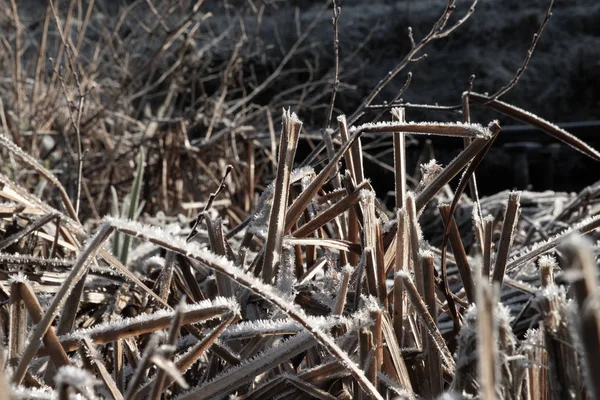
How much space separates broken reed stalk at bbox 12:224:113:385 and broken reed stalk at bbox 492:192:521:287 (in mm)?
245

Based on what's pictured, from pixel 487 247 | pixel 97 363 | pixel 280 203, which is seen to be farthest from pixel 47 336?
pixel 487 247

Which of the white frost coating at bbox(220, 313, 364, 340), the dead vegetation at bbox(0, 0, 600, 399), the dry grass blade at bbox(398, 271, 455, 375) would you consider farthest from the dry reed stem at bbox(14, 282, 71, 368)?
the dry grass blade at bbox(398, 271, 455, 375)

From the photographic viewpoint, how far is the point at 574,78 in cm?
552

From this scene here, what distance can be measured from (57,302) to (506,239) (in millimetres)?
278

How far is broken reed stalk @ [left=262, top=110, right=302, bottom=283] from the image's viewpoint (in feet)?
1.60

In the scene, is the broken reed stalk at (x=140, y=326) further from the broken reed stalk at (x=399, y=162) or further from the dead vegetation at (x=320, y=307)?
the broken reed stalk at (x=399, y=162)

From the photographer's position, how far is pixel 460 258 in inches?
18.3

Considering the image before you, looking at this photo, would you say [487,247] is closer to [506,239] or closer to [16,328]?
[506,239]

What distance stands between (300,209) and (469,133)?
0.45 feet

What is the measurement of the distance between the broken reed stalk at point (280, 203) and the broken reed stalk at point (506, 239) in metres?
0.15

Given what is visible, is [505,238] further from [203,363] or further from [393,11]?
[393,11]

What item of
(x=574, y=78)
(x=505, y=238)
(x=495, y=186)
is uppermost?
(x=574, y=78)

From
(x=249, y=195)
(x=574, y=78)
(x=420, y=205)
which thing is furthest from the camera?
(x=574, y=78)

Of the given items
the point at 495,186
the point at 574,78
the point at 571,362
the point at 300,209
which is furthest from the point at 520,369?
the point at 574,78
